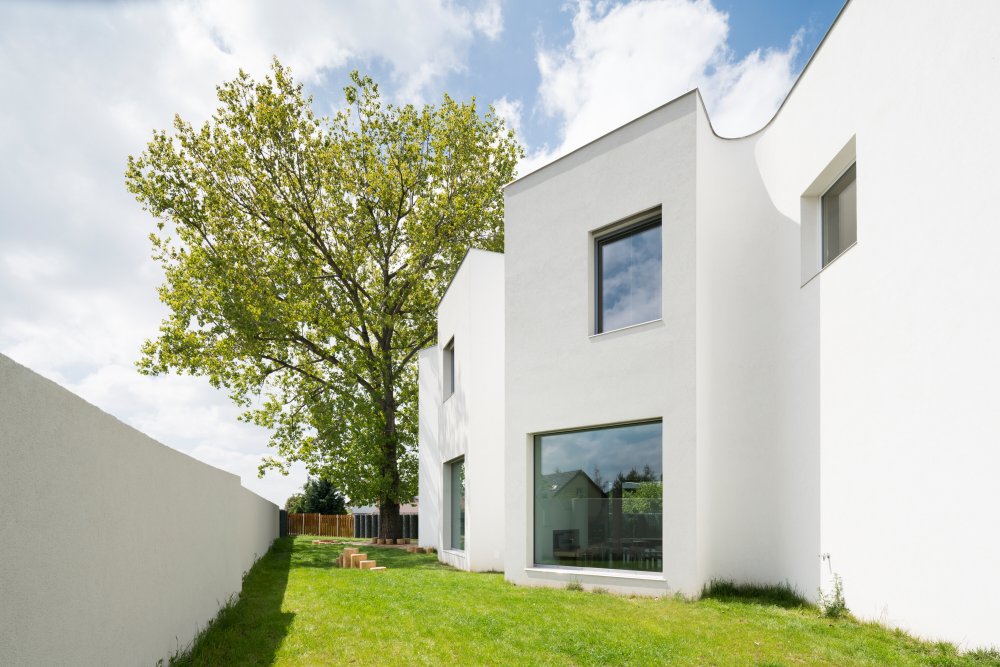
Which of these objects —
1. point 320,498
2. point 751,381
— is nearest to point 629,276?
point 751,381

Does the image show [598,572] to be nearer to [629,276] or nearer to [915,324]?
[629,276]

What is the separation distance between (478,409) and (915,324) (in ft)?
29.9

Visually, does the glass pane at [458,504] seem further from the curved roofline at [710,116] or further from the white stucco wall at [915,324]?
the white stucco wall at [915,324]

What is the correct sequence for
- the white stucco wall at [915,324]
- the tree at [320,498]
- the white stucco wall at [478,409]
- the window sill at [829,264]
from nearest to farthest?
1. the white stucco wall at [915,324]
2. the window sill at [829,264]
3. the white stucco wall at [478,409]
4. the tree at [320,498]

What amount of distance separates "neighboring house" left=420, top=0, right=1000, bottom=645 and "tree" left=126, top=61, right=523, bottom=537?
11796mm

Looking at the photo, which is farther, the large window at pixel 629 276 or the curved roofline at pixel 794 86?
the large window at pixel 629 276

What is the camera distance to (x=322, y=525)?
3497 cm

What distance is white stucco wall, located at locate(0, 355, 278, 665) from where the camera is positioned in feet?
9.57

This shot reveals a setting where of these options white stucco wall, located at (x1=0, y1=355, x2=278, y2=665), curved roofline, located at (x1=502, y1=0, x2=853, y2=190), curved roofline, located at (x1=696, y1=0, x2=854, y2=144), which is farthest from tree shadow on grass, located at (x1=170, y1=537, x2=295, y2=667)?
curved roofline, located at (x1=696, y1=0, x2=854, y2=144)

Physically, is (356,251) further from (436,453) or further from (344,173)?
(436,453)

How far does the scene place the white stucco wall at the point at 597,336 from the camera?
31.2 ft

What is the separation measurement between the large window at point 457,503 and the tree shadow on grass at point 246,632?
474 cm

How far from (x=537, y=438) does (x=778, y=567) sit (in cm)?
413

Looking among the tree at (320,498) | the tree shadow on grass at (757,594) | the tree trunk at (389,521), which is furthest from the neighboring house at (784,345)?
the tree at (320,498)
